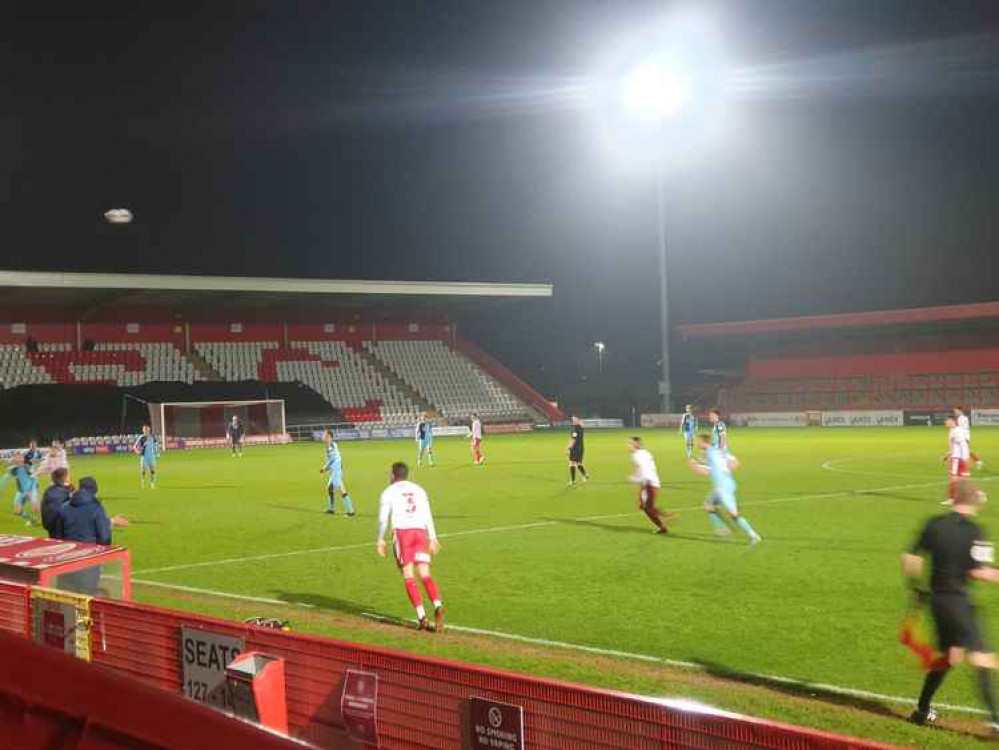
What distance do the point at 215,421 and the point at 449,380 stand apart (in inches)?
720

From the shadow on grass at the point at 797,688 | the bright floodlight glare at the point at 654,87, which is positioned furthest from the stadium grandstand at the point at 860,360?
the shadow on grass at the point at 797,688

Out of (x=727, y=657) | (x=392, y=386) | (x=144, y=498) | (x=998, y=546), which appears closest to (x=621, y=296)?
(x=392, y=386)

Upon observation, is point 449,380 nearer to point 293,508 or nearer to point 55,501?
point 293,508

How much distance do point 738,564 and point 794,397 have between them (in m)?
60.4

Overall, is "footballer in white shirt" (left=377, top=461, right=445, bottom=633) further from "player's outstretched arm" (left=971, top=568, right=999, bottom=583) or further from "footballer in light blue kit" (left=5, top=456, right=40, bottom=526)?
"footballer in light blue kit" (left=5, top=456, right=40, bottom=526)

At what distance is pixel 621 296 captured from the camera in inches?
3219

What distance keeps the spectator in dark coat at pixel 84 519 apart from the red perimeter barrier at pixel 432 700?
483 centimetres

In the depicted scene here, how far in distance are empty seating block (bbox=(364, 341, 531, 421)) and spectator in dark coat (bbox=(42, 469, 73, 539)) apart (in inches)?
2076

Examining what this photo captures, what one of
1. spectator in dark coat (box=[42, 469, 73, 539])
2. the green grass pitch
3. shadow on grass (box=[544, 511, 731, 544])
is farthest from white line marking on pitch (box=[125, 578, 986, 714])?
shadow on grass (box=[544, 511, 731, 544])

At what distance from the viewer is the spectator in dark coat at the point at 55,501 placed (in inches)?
480

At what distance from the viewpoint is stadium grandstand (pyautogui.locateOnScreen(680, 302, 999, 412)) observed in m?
64.0

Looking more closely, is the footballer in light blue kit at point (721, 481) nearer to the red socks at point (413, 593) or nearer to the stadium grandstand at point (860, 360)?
the red socks at point (413, 593)

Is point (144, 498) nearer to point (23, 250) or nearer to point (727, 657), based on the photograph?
point (727, 657)

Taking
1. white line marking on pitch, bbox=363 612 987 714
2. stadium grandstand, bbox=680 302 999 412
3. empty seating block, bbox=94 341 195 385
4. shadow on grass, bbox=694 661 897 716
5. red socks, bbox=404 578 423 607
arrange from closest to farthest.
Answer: shadow on grass, bbox=694 661 897 716 → white line marking on pitch, bbox=363 612 987 714 → red socks, bbox=404 578 423 607 → empty seating block, bbox=94 341 195 385 → stadium grandstand, bbox=680 302 999 412
